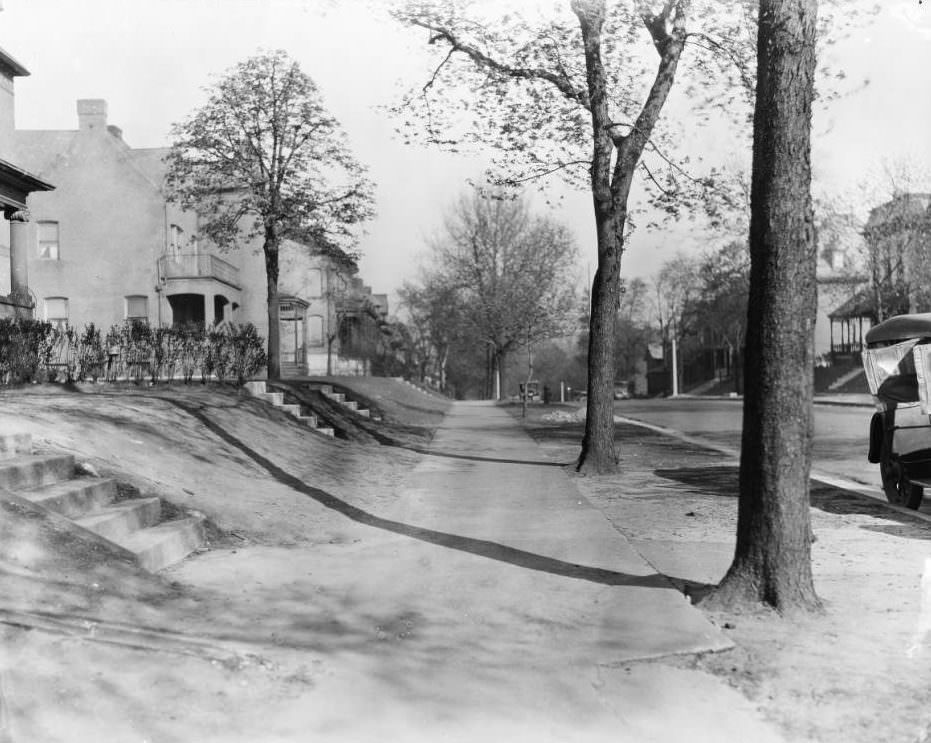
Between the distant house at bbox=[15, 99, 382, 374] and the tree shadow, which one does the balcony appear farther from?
the tree shadow

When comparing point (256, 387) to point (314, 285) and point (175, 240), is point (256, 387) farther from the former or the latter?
point (314, 285)

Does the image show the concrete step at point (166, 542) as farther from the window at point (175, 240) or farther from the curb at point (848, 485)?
the window at point (175, 240)

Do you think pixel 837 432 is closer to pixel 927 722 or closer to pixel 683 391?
pixel 927 722

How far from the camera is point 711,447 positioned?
16.9m

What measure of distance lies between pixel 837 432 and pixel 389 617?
55.6 feet

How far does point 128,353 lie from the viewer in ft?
56.4

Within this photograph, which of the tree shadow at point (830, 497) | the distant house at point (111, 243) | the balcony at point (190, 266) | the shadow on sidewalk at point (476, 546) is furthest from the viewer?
the balcony at point (190, 266)

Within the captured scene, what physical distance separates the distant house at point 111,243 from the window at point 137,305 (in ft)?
0.11

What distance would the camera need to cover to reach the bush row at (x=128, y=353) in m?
14.0

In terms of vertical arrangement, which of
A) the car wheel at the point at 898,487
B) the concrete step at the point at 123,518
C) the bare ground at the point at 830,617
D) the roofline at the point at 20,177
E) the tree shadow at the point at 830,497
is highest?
the roofline at the point at 20,177

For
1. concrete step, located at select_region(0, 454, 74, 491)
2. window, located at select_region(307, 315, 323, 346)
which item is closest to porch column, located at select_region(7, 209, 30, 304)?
concrete step, located at select_region(0, 454, 74, 491)

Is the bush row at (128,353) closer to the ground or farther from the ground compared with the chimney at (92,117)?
closer to the ground

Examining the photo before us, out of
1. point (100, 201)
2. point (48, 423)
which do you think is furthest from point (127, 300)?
point (48, 423)

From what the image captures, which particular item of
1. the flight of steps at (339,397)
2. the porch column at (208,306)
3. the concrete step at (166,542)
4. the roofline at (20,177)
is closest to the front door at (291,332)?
the porch column at (208,306)
